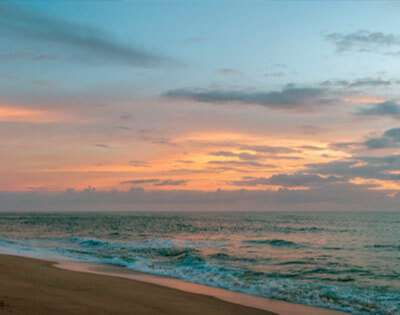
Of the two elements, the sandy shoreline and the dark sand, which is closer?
the dark sand

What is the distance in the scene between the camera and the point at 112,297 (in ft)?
38.0

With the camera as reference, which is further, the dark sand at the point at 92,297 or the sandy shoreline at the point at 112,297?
the sandy shoreline at the point at 112,297

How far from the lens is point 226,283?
16.2m

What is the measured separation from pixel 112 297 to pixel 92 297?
0.60 m

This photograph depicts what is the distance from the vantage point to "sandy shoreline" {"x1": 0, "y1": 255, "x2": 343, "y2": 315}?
9531mm

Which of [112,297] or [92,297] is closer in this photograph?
[92,297]

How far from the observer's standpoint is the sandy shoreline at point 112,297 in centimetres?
953

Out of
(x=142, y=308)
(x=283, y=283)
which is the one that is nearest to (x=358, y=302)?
(x=283, y=283)

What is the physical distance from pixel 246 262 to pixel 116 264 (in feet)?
21.5

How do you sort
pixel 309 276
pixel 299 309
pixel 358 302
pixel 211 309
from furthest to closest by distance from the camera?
Result: pixel 309 276 → pixel 358 302 → pixel 299 309 → pixel 211 309

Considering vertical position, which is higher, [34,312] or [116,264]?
[34,312]

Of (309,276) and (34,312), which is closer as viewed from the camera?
(34,312)

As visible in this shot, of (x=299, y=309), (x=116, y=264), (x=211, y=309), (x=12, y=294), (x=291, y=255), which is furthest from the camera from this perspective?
(x=291, y=255)

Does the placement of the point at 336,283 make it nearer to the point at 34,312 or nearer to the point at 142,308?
the point at 142,308
